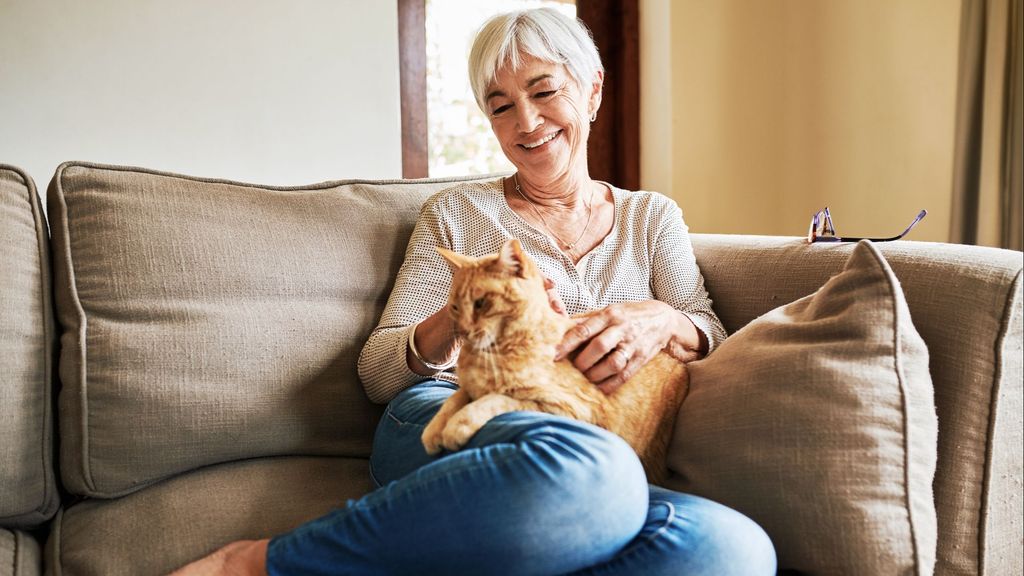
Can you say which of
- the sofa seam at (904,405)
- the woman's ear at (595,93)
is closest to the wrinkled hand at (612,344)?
the sofa seam at (904,405)

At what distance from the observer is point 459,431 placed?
3.18 ft

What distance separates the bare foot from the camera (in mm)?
996

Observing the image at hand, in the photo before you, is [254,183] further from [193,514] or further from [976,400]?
[976,400]

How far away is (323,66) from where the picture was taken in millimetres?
2102

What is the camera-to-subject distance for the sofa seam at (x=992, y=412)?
3.22ft

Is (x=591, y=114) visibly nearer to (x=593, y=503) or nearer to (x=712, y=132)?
(x=593, y=503)

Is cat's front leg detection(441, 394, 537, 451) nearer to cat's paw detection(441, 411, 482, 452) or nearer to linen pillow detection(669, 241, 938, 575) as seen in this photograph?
cat's paw detection(441, 411, 482, 452)

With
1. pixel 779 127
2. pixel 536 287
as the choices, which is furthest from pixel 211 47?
pixel 779 127

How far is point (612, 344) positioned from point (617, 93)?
6.06 ft

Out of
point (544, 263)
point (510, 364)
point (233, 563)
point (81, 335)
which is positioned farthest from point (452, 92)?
point (233, 563)

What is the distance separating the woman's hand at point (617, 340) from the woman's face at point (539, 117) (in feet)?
1.28

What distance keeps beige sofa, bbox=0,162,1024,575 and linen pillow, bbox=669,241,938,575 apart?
47 millimetres

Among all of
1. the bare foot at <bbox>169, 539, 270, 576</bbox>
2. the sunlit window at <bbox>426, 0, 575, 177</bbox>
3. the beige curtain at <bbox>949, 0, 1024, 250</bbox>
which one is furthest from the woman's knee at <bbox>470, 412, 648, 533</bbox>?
the sunlit window at <bbox>426, 0, 575, 177</bbox>

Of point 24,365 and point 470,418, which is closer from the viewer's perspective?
point 470,418
